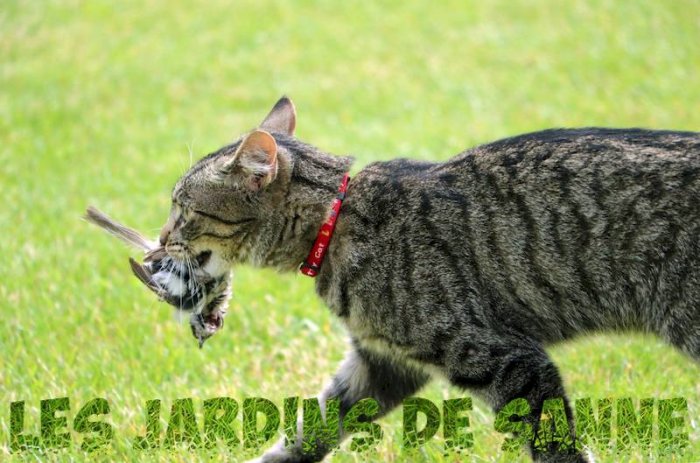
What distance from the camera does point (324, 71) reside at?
1162cm

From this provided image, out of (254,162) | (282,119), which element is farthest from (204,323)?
(282,119)

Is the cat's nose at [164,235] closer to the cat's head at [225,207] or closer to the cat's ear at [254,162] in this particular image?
the cat's head at [225,207]

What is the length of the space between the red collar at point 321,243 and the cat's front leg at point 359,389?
1.34ft

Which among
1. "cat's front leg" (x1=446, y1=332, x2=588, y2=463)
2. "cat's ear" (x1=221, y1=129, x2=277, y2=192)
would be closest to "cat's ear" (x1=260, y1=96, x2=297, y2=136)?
"cat's ear" (x1=221, y1=129, x2=277, y2=192)

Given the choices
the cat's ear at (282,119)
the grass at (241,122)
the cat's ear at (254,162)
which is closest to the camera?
the cat's ear at (254,162)

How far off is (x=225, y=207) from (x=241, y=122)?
6029 millimetres

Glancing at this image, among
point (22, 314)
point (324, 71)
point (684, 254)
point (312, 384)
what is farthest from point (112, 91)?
point (684, 254)

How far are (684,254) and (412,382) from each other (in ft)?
4.38

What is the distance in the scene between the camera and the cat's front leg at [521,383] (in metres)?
3.75

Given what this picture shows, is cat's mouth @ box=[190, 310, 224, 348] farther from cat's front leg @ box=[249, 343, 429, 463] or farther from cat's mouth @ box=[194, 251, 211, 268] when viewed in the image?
cat's front leg @ box=[249, 343, 429, 463]

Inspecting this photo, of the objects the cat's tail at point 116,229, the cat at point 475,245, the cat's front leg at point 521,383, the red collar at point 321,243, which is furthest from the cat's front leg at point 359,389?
the cat's tail at point 116,229

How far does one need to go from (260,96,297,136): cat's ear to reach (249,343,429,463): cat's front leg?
46.8 inches

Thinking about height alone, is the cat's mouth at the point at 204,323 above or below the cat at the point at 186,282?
below

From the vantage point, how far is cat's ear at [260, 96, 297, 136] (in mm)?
4855
